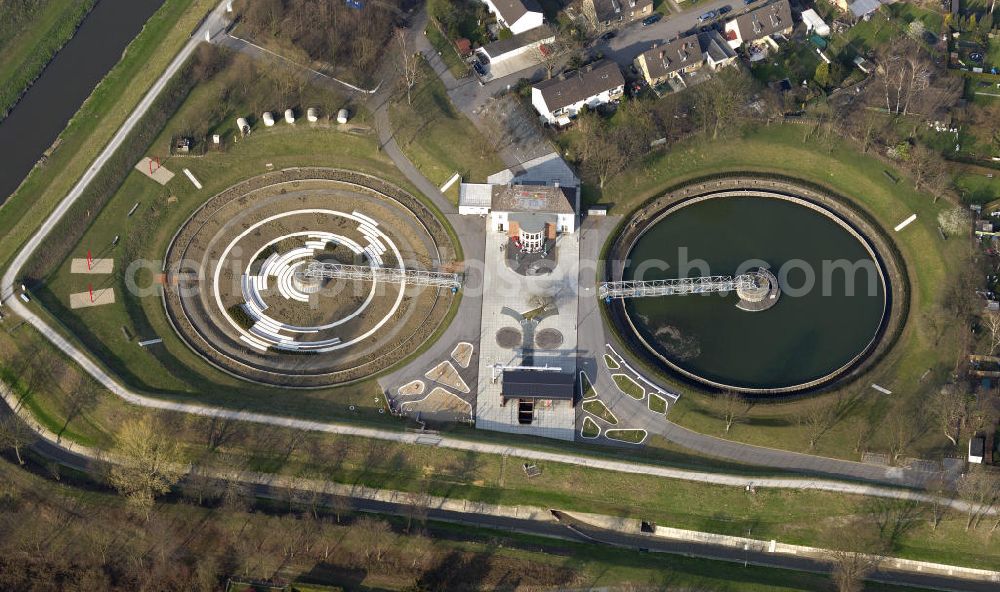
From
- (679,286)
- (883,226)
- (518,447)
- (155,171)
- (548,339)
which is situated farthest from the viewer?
→ (155,171)

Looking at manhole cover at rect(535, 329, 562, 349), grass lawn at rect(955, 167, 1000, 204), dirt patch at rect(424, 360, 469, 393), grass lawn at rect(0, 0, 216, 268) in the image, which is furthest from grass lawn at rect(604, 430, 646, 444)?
grass lawn at rect(0, 0, 216, 268)

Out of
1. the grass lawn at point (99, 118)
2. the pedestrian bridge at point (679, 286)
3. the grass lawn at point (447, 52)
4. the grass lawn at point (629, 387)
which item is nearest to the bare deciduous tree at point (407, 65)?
the grass lawn at point (447, 52)

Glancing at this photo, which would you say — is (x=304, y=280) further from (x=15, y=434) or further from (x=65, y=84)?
(x=65, y=84)

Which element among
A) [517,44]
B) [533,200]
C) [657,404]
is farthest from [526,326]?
[517,44]

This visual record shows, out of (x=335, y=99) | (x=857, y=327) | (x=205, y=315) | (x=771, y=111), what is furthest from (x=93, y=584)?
(x=771, y=111)

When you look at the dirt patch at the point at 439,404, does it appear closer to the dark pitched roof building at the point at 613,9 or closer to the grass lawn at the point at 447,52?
the grass lawn at the point at 447,52

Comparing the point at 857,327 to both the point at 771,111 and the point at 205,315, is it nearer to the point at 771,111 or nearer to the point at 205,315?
the point at 771,111
